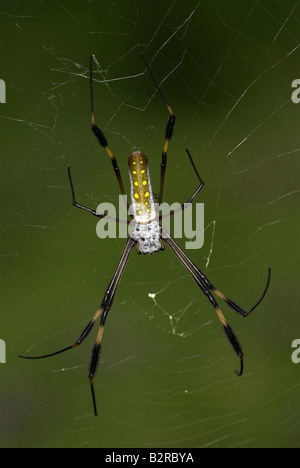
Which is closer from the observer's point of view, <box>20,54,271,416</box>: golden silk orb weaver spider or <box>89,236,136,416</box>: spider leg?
<box>20,54,271,416</box>: golden silk orb weaver spider

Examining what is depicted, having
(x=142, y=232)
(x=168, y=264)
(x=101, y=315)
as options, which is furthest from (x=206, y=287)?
(x=168, y=264)

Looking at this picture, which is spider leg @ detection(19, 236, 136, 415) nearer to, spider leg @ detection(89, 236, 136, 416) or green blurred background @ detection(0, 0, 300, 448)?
spider leg @ detection(89, 236, 136, 416)

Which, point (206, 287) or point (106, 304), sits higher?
point (206, 287)

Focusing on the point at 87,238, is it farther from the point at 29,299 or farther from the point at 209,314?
the point at 209,314

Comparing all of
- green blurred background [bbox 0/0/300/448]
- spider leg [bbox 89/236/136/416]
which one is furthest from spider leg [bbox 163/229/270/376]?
green blurred background [bbox 0/0/300/448]

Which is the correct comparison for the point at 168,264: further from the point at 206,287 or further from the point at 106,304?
the point at 106,304

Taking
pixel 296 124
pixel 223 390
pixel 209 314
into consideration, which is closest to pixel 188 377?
pixel 223 390

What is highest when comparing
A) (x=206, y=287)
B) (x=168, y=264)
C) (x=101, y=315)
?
(x=168, y=264)

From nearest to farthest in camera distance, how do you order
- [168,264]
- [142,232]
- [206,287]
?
[142,232] → [206,287] → [168,264]
